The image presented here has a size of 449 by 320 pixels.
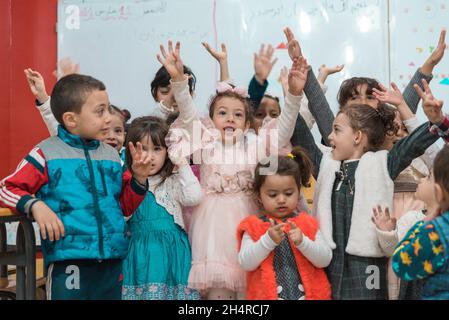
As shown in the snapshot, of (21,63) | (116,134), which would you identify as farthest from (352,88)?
(21,63)

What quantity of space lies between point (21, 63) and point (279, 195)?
9.37 ft

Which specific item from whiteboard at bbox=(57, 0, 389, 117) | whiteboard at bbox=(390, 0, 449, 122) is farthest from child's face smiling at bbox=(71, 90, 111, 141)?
whiteboard at bbox=(390, 0, 449, 122)

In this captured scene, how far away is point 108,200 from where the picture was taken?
2000 mm

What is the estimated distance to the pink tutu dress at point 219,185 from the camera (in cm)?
206

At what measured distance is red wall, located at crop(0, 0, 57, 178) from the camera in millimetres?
4059

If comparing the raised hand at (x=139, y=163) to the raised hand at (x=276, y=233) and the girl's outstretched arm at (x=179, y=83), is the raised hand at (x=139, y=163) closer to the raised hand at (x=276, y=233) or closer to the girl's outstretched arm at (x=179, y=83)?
the girl's outstretched arm at (x=179, y=83)

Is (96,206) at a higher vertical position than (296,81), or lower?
lower

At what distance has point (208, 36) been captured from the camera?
151 inches

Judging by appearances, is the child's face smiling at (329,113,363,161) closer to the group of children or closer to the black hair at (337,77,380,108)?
the group of children

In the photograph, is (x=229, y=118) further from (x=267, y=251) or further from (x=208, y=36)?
(x=208, y=36)

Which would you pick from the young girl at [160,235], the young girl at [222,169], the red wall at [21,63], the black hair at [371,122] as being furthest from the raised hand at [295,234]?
the red wall at [21,63]

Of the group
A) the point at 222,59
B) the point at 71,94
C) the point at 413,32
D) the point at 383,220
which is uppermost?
the point at 413,32

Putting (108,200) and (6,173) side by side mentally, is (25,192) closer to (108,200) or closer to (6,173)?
(108,200)

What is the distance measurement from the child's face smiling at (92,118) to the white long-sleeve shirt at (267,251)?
683 mm
